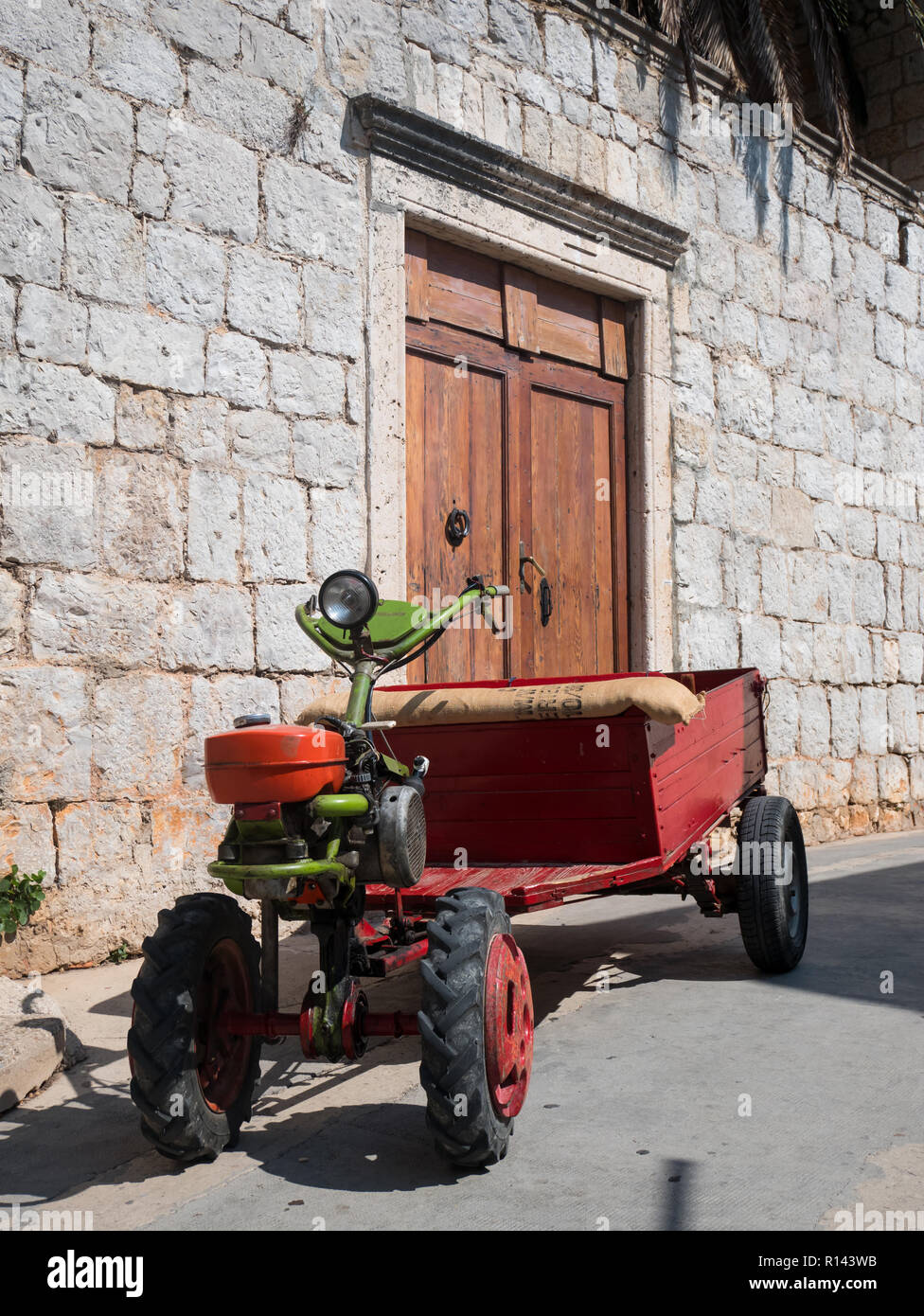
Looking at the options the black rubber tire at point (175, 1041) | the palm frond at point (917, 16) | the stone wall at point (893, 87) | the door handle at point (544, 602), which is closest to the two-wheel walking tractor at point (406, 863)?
the black rubber tire at point (175, 1041)

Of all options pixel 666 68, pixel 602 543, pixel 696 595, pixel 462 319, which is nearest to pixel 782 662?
pixel 696 595

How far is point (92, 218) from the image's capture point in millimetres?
4934

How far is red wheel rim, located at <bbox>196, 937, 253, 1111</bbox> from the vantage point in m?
2.74

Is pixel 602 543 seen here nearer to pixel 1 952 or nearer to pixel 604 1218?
pixel 1 952

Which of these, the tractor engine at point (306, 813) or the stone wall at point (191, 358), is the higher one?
the stone wall at point (191, 358)

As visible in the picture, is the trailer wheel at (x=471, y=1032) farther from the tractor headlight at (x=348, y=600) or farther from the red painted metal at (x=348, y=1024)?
the tractor headlight at (x=348, y=600)

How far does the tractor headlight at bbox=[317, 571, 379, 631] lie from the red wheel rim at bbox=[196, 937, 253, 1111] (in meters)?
0.84

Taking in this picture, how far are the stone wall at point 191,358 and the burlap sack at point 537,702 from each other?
4.38ft

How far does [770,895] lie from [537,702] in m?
1.19

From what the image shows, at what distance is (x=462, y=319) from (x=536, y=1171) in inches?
195

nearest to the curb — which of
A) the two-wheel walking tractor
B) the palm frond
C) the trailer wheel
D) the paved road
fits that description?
the paved road

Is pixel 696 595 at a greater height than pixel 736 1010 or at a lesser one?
greater

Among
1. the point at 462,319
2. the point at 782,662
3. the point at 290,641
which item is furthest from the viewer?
the point at 782,662

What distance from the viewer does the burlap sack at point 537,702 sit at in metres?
3.52
